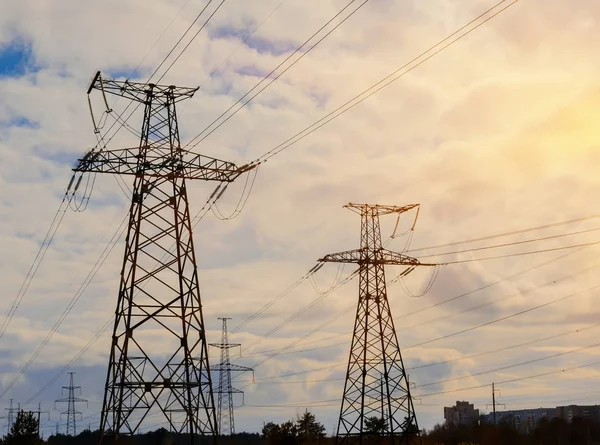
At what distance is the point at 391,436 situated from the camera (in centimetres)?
6788

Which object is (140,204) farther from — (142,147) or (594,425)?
(594,425)

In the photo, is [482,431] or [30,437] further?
[482,431]

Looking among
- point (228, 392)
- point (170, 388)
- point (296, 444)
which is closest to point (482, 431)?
point (228, 392)

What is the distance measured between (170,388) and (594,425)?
128585 mm

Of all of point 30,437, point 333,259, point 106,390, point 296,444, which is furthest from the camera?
point 30,437

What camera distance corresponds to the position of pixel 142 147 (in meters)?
47.5

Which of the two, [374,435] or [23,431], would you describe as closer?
[374,435]

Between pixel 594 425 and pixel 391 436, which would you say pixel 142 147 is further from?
pixel 594 425

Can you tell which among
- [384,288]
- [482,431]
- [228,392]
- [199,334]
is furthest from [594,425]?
[199,334]

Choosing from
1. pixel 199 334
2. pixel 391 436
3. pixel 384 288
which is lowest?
pixel 391 436

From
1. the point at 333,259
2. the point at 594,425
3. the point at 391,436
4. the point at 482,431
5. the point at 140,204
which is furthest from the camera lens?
the point at 594,425

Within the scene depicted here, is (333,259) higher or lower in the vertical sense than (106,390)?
higher

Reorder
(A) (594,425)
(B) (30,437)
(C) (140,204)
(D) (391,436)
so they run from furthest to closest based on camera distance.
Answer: (A) (594,425) → (B) (30,437) → (D) (391,436) → (C) (140,204)

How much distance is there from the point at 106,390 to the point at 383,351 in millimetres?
30159
